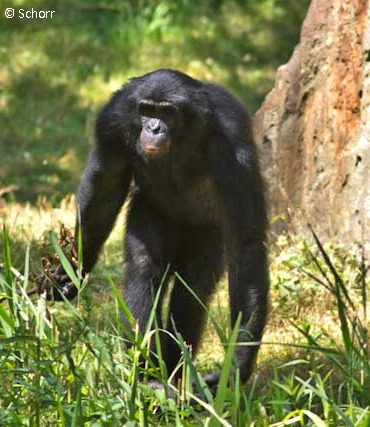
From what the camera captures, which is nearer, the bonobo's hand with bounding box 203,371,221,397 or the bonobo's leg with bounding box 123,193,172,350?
the bonobo's hand with bounding box 203,371,221,397

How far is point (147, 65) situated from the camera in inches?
490

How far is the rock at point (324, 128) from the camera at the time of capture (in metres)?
7.10

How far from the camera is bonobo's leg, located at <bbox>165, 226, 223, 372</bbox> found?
5.88m

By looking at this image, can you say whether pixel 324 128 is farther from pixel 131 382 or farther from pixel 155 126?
pixel 131 382

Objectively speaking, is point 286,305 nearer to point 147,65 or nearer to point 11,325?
point 11,325

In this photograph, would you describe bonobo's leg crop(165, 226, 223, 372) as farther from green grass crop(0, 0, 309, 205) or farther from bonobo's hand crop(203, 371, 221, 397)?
green grass crop(0, 0, 309, 205)

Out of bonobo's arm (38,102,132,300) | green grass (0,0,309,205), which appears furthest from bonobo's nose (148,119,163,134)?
green grass (0,0,309,205)

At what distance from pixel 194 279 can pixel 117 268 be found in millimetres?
2065

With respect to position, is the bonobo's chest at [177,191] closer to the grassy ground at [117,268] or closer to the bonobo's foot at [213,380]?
the grassy ground at [117,268]

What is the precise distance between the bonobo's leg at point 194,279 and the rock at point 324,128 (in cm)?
105

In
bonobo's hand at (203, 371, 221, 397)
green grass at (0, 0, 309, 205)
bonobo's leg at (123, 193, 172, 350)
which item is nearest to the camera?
bonobo's hand at (203, 371, 221, 397)

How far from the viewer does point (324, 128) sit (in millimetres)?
7504

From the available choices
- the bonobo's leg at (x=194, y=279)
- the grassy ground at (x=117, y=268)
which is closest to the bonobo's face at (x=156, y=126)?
the bonobo's leg at (x=194, y=279)

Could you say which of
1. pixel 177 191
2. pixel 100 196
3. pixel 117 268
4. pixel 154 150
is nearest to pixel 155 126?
pixel 154 150
